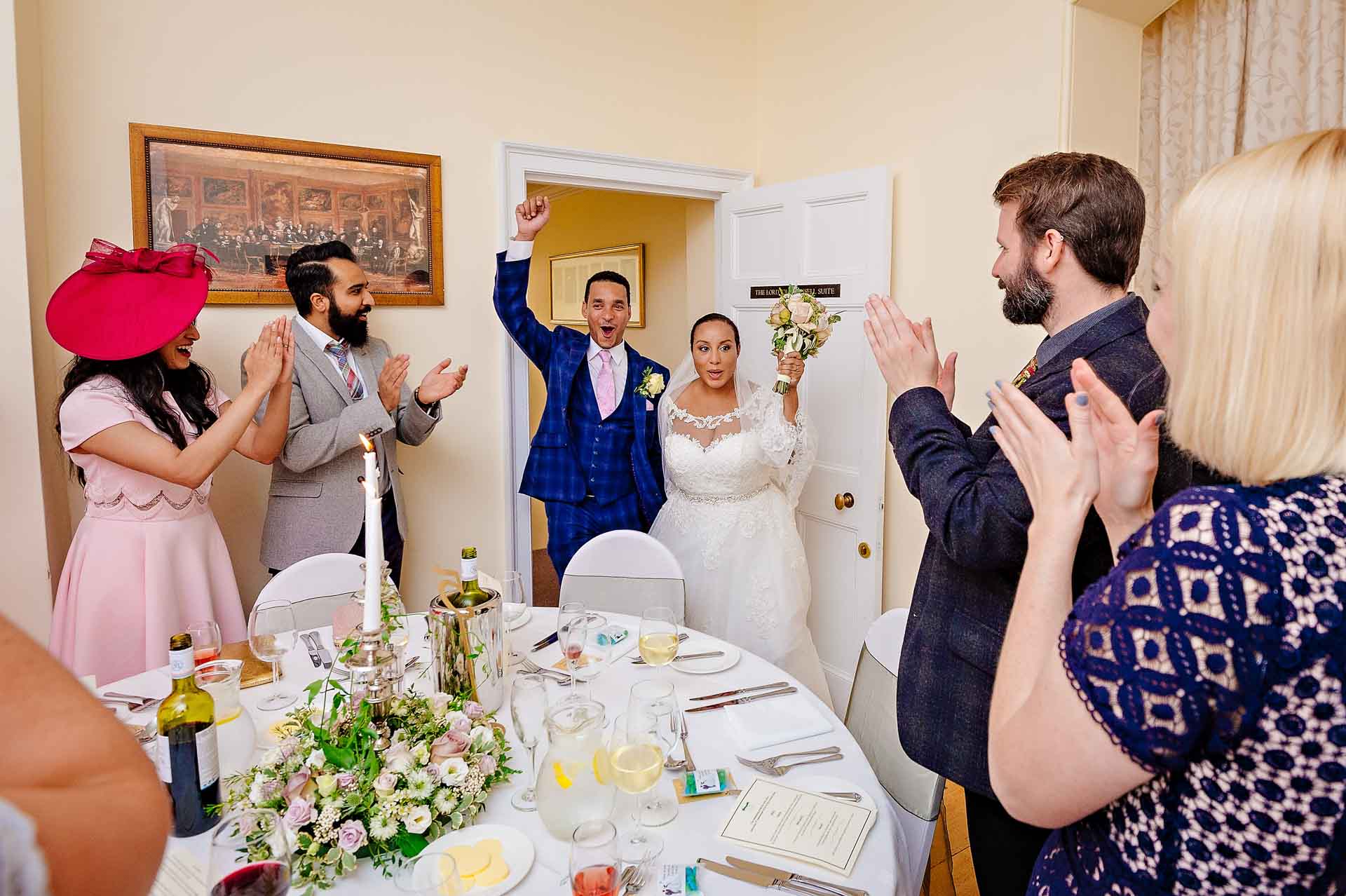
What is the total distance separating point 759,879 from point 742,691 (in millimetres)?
626

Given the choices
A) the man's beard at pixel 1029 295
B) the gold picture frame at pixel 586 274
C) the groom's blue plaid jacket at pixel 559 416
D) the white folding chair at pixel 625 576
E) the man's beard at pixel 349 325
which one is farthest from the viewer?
the gold picture frame at pixel 586 274

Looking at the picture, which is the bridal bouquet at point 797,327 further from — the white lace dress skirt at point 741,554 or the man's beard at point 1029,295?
the man's beard at point 1029,295

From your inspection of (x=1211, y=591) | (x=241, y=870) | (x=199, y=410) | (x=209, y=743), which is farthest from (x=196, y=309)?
(x=1211, y=591)

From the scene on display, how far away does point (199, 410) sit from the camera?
101 inches

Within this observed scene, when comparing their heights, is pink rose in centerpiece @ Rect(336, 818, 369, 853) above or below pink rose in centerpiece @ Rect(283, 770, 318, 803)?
below

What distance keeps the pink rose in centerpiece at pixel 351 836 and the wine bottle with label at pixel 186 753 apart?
0.28 metres

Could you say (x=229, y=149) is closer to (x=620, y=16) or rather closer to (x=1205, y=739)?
(x=620, y=16)

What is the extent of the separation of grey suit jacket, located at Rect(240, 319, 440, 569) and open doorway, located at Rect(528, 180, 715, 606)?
3.46 feet

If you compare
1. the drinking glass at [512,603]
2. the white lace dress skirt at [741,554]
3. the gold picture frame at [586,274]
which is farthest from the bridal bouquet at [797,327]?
the gold picture frame at [586,274]

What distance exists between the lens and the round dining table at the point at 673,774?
118 cm

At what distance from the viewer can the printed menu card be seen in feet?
4.00

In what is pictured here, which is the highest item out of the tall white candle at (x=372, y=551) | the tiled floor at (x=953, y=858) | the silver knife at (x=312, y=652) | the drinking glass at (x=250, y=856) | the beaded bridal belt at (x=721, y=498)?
the tall white candle at (x=372, y=551)

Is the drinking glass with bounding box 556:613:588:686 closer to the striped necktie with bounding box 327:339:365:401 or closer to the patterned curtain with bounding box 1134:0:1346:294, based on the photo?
the striped necktie with bounding box 327:339:365:401

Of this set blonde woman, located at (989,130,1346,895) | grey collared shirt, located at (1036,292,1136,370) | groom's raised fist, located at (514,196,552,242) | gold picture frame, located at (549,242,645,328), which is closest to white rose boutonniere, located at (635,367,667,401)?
groom's raised fist, located at (514,196,552,242)
